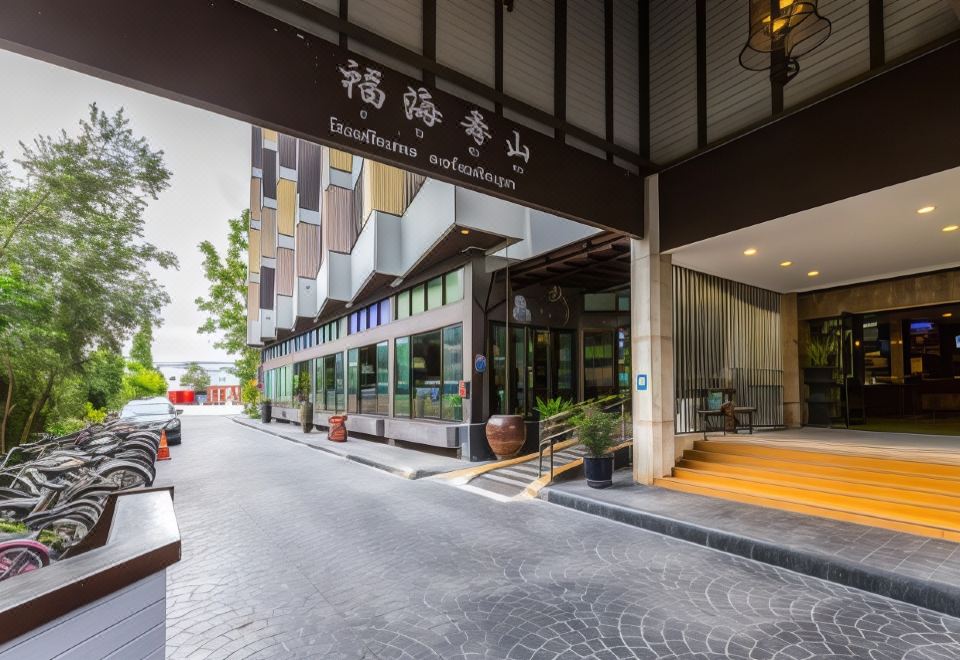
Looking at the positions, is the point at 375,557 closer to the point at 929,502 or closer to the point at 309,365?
the point at 929,502

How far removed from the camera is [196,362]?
90688mm

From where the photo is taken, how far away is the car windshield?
15.9 meters

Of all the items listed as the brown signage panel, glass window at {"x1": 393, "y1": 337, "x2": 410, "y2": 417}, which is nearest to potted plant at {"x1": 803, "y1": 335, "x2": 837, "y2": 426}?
the brown signage panel

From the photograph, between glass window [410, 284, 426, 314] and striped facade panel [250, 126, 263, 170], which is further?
striped facade panel [250, 126, 263, 170]

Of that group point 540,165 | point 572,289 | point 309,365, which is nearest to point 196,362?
point 309,365

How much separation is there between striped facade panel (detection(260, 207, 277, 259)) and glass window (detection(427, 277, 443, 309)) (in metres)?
18.8

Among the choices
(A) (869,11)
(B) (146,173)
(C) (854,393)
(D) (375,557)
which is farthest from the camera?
(B) (146,173)

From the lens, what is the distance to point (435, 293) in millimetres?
13555

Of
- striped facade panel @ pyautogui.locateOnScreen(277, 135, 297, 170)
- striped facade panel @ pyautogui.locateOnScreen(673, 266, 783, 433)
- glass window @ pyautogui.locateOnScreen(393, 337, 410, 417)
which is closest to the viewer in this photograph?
striped facade panel @ pyautogui.locateOnScreen(673, 266, 783, 433)

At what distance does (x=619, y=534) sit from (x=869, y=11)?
677 centimetres

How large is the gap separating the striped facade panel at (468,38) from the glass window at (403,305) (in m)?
9.65

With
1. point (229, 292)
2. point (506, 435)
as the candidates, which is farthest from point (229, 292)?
point (506, 435)

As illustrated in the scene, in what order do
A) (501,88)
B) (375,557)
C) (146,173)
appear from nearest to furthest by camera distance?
(375,557) < (501,88) < (146,173)

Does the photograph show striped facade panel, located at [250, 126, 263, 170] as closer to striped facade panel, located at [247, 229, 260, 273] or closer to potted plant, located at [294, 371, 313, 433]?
striped facade panel, located at [247, 229, 260, 273]
